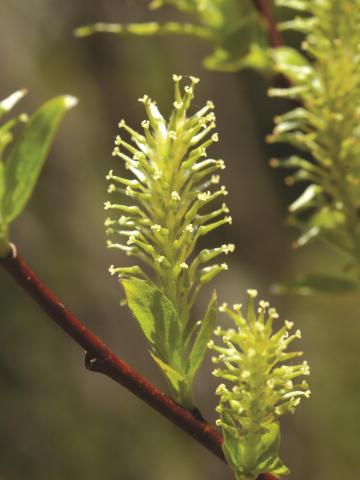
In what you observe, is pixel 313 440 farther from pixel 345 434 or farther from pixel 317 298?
pixel 317 298

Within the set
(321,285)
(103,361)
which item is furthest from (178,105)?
(321,285)

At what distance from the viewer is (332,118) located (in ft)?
2.03

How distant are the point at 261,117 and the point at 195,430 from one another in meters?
3.33

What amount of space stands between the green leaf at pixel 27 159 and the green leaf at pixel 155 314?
0.08m

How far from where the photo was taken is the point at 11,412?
114 inches

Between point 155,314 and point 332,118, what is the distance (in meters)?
0.26

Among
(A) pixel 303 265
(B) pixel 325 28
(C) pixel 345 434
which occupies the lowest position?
(C) pixel 345 434

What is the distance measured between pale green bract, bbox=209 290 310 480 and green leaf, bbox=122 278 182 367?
0.09 ft

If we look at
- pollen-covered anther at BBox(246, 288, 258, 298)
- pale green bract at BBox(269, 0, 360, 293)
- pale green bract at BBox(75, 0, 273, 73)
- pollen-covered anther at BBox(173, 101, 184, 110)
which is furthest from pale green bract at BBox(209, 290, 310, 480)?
pale green bract at BBox(75, 0, 273, 73)

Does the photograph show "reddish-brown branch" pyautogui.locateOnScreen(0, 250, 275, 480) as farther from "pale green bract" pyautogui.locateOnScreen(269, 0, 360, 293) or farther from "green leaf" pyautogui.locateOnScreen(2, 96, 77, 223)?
"pale green bract" pyautogui.locateOnScreen(269, 0, 360, 293)

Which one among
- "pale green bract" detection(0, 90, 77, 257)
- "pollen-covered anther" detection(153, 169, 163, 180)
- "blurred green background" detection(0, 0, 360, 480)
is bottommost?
"blurred green background" detection(0, 0, 360, 480)

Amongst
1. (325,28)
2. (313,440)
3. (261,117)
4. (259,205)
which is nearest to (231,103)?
(259,205)

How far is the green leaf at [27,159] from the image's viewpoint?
0.43 meters

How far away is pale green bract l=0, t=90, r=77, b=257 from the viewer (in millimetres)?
426
